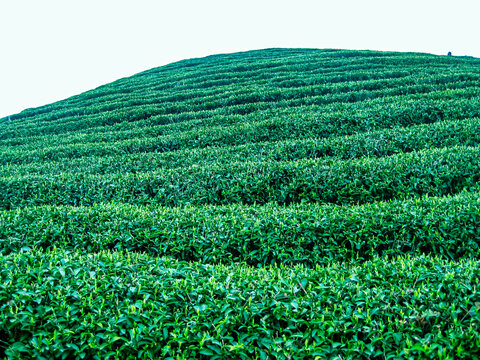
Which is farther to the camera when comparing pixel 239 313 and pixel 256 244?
pixel 256 244

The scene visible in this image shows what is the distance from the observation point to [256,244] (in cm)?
697

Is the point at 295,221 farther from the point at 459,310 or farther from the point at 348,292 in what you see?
the point at 459,310

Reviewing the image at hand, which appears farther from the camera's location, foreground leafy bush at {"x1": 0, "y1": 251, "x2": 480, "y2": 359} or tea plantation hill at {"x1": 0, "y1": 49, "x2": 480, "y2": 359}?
tea plantation hill at {"x1": 0, "y1": 49, "x2": 480, "y2": 359}

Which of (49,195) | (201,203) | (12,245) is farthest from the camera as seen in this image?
(49,195)

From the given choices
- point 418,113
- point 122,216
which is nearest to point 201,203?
point 122,216

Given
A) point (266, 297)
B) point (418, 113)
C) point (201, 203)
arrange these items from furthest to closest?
point (418, 113) → point (201, 203) → point (266, 297)

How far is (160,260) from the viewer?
594 centimetres

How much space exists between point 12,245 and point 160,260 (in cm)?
412

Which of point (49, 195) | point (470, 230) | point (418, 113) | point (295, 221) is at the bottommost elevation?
point (470, 230)

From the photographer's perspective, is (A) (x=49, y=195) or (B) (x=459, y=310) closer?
(B) (x=459, y=310)

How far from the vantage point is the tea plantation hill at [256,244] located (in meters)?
4.07

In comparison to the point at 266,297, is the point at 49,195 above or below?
above

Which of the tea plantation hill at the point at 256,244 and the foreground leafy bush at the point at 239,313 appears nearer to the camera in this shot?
the foreground leafy bush at the point at 239,313

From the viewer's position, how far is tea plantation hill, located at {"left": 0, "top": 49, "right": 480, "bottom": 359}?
4.07 meters
